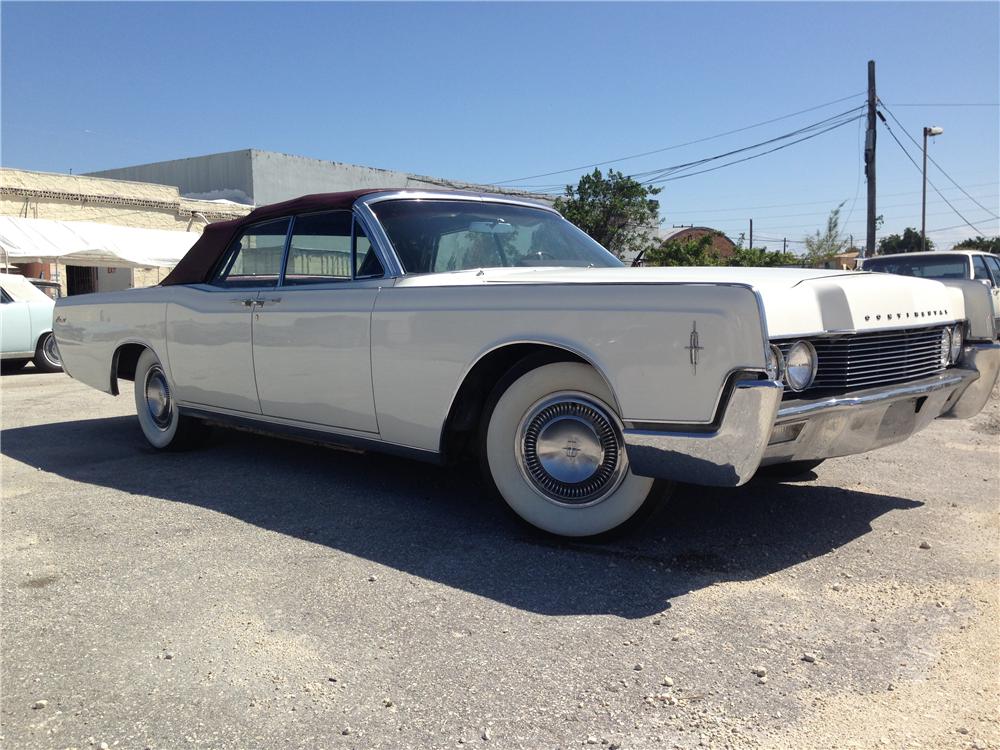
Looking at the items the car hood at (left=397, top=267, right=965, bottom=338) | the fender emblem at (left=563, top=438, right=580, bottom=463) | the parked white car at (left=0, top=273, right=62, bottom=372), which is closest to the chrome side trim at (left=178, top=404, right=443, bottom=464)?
the fender emblem at (left=563, top=438, right=580, bottom=463)

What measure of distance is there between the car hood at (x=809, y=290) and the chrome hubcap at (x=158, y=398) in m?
2.42

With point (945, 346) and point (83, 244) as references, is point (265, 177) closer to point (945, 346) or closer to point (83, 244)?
point (83, 244)

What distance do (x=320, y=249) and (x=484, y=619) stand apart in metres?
2.40

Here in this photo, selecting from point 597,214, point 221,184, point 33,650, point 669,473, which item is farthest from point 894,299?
point 221,184

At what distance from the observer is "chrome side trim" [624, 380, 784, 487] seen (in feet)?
8.90

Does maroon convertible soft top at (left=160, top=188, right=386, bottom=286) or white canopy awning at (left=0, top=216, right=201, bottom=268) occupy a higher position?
white canopy awning at (left=0, top=216, right=201, bottom=268)

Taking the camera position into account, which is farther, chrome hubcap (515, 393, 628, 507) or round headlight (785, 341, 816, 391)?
chrome hubcap (515, 393, 628, 507)

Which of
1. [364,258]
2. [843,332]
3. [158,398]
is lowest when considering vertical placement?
[158,398]

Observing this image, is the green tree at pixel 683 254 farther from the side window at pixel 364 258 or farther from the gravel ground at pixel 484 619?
the gravel ground at pixel 484 619

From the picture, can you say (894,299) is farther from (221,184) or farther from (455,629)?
(221,184)

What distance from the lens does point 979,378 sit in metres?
3.90

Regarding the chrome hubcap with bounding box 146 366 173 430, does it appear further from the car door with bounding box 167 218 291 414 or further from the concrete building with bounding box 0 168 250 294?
the concrete building with bounding box 0 168 250 294

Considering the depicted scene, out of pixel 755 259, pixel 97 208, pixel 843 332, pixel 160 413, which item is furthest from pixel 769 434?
pixel 97 208

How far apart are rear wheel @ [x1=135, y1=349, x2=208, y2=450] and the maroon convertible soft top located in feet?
1.95
